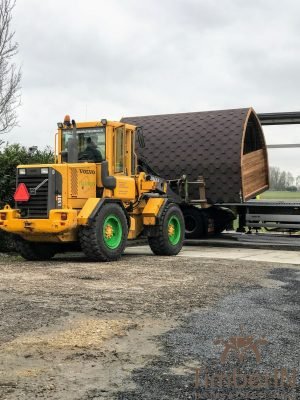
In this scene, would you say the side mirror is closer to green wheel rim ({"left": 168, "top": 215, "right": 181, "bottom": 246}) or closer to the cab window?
the cab window

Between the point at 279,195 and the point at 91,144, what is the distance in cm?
784

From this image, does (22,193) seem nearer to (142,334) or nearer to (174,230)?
(174,230)

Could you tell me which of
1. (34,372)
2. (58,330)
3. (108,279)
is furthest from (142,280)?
(34,372)

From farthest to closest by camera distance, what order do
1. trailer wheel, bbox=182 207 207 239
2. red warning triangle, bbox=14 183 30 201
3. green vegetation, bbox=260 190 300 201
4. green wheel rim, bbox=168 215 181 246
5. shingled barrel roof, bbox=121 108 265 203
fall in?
trailer wheel, bbox=182 207 207 239
green vegetation, bbox=260 190 300 201
shingled barrel roof, bbox=121 108 265 203
green wheel rim, bbox=168 215 181 246
red warning triangle, bbox=14 183 30 201

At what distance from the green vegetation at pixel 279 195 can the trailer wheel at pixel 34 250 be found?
7911mm

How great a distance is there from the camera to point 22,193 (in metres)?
11.6

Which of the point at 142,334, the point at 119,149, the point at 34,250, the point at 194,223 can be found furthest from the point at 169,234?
the point at 142,334

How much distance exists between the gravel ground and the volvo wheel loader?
1654mm

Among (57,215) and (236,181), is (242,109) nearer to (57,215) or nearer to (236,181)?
(236,181)

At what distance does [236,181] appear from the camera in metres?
15.9

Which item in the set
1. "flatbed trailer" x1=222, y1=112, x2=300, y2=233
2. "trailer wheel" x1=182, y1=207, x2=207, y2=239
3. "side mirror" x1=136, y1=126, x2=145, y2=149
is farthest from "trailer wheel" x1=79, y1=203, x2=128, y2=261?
"trailer wheel" x1=182, y1=207, x2=207, y2=239

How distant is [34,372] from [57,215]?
6701 mm

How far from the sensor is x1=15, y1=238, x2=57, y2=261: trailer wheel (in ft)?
40.3

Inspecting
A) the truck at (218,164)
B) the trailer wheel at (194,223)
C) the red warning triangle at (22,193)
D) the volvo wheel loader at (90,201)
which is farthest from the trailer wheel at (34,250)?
the trailer wheel at (194,223)
